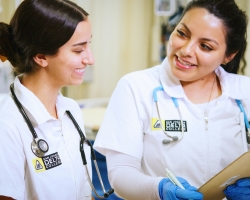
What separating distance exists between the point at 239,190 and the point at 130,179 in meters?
0.43

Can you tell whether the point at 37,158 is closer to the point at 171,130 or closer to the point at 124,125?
the point at 124,125

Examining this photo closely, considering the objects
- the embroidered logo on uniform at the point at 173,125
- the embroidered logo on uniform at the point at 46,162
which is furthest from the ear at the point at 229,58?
the embroidered logo on uniform at the point at 46,162

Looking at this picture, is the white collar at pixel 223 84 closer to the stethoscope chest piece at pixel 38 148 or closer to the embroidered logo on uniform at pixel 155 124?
the embroidered logo on uniform at pixel 155 124

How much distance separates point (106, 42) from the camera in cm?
417

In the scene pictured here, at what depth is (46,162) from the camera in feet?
4.01

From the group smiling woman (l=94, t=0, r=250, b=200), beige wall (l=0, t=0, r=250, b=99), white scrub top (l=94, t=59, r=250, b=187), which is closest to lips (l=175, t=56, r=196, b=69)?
smiling woman (l=94, t=0, r=250, b=200)

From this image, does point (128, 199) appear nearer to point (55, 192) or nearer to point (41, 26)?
point (55, 192)

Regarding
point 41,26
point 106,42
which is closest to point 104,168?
→ point 41,26

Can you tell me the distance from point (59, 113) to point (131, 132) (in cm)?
32

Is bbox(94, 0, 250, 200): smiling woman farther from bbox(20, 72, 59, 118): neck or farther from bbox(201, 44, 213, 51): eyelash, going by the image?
bbox(20, 72, 59, 118): neck

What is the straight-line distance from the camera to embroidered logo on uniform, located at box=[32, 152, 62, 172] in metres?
1.20

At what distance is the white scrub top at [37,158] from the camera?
44.5 inches

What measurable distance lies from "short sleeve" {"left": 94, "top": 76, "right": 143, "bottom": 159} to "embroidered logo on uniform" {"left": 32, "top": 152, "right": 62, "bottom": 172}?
312mm

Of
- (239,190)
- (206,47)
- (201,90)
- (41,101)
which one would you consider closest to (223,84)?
(201,90)
